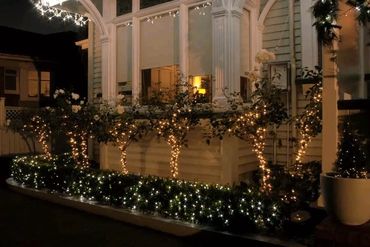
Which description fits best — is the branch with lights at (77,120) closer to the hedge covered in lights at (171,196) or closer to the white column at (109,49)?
the hedge covered in lights at (171,196)

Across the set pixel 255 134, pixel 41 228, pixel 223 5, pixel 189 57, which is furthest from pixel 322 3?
pixel 41 228

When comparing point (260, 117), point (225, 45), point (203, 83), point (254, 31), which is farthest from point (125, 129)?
point (254, 31)

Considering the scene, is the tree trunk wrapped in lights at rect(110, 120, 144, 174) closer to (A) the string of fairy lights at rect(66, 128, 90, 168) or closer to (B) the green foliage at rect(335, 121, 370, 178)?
(A) the string of fairy lights at rect(66, 128, 90, 168)

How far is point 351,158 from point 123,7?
693cm

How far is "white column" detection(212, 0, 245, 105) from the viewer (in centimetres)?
715

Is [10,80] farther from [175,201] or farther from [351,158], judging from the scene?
[351,158]

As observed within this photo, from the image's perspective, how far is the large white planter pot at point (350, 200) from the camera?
12.1ft

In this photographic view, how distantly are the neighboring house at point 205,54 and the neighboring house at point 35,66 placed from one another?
12.3 meters

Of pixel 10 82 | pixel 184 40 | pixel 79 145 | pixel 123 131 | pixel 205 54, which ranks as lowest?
pixel 79 145

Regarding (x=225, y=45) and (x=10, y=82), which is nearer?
(x=225, y=45)

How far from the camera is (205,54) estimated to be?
7.75 meters

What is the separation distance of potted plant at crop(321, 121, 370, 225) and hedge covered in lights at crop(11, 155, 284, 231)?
36.9 inches

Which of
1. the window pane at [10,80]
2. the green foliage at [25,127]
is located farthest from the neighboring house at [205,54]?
the window pane at [10,80]

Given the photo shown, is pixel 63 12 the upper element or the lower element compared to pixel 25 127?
upper
